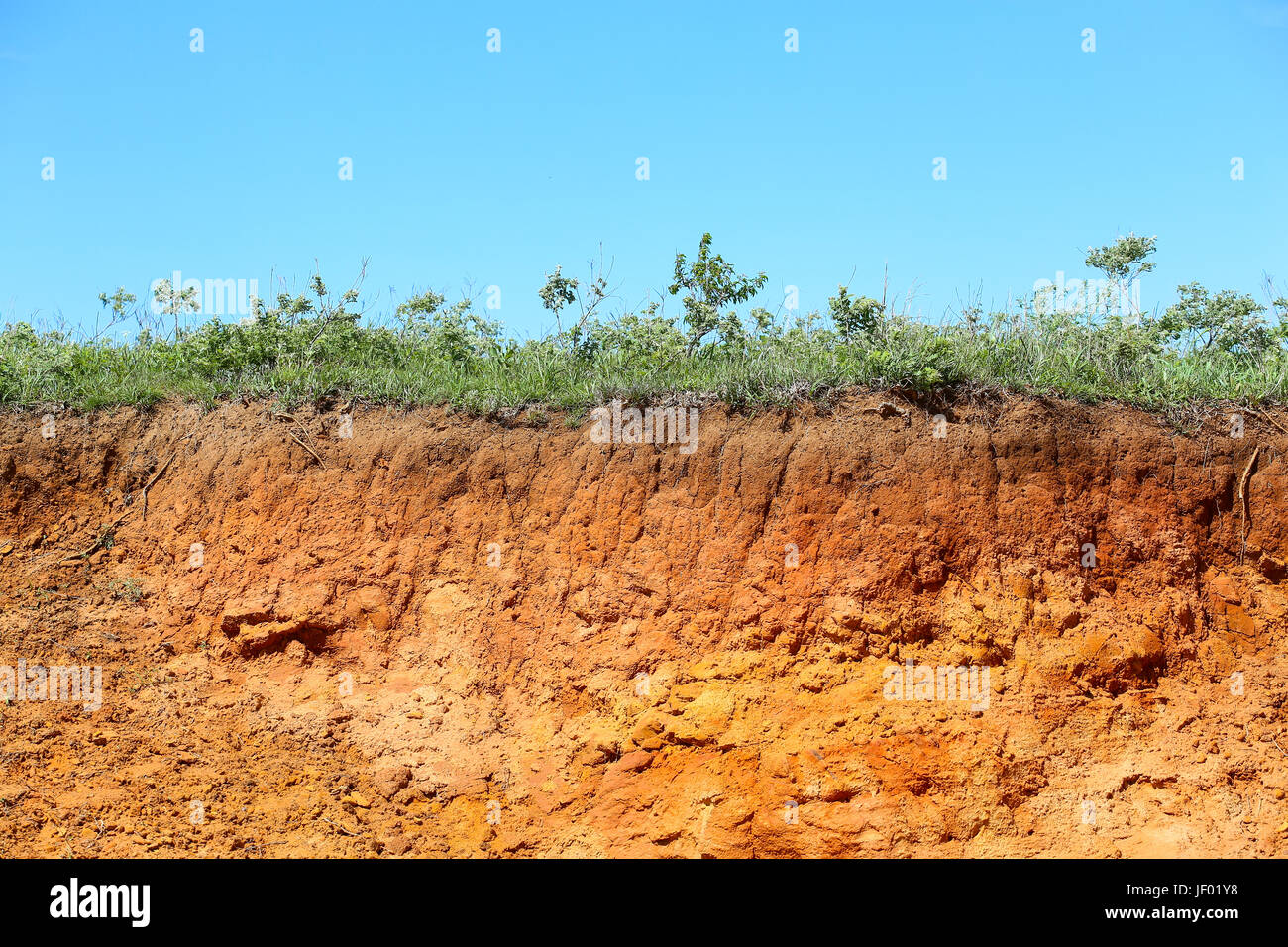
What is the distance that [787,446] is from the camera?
777 cm

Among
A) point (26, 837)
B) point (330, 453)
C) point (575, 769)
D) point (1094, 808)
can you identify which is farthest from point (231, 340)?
point (1094, 808)

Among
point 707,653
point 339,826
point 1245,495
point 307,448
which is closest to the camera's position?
point 339,826

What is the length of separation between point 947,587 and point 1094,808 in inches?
69.7

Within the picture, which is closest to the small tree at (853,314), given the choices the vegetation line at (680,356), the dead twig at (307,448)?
the vegetation line at (680,356)

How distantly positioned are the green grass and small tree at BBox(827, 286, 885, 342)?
→ 0.09 meters

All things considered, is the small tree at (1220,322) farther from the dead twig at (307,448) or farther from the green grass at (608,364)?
the dead twig at (307,448)

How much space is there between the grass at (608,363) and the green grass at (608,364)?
17mm

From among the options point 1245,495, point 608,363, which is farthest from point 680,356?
point 1245,495

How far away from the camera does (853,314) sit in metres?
8.64

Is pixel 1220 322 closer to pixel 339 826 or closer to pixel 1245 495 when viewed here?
pixel 1245 495

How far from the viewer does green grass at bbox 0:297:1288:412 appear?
7.92m

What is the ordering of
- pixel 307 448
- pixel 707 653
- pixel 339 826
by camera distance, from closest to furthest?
pixel 339 826, pixel 707 653, pixel 307 448

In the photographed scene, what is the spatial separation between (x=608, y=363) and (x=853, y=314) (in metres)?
2.29

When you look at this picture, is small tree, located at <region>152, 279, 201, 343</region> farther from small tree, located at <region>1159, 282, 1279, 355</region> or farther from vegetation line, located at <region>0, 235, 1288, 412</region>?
small tree, located at <region>1159, 282, 1279, 355</region>
